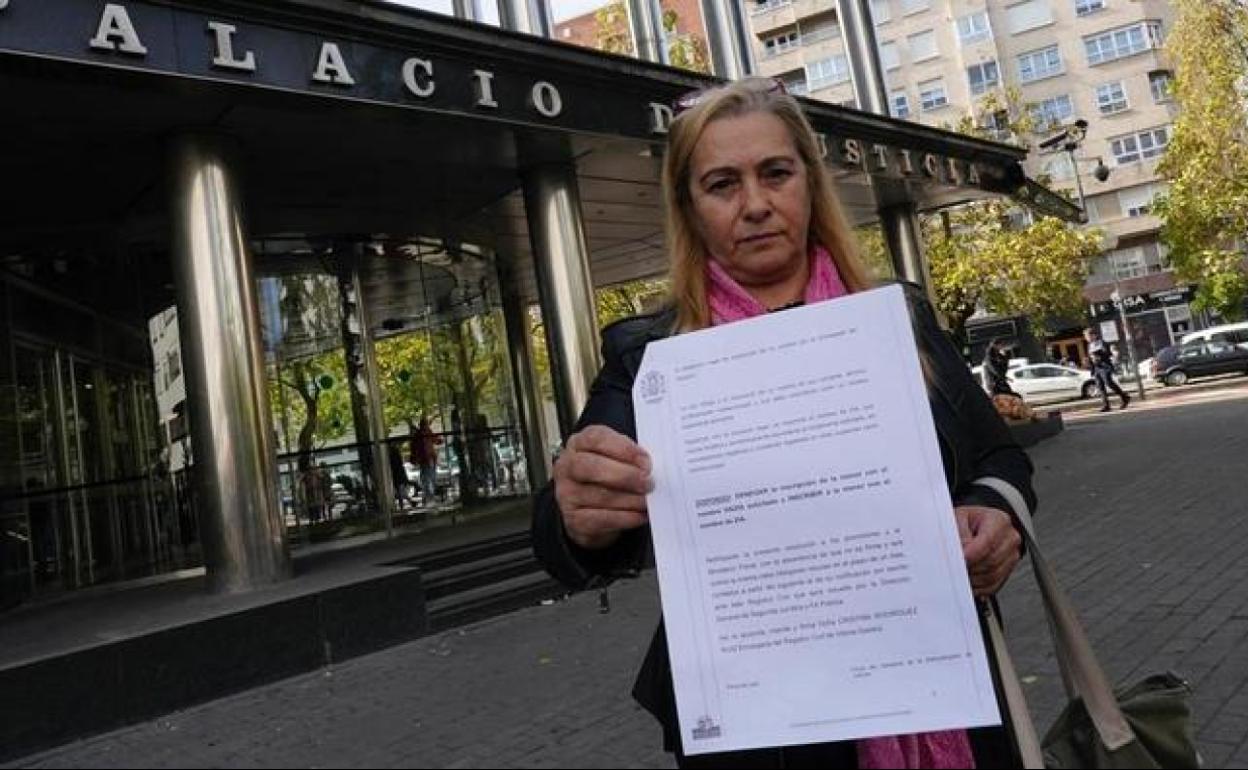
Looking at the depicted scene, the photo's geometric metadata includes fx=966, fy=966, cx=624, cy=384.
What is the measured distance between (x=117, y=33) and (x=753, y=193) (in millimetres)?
7091

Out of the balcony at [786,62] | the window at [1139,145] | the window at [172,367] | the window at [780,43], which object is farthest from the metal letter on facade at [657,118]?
the window at [1139,145]

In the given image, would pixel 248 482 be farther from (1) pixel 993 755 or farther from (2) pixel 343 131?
(1) pixel 993 755

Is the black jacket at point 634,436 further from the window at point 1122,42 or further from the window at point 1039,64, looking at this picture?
the window at point 1039,64

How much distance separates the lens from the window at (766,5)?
51.0 meters

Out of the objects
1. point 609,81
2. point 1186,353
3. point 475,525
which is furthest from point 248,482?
point 1186,353

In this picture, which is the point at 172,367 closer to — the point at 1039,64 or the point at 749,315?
the point at 749,315

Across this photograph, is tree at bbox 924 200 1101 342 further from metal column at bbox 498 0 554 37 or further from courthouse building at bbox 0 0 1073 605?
metal column at bbox 498 0 554 37

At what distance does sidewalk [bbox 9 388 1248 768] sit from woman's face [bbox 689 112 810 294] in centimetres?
333

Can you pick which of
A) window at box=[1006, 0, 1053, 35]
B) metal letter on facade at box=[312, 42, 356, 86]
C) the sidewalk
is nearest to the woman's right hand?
the sidewalk

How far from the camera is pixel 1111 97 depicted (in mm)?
47031

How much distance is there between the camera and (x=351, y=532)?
13.0 m

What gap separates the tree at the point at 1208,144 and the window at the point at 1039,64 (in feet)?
68.6

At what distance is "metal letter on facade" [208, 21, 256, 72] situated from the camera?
7.68 metres

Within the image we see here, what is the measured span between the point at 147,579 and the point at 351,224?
17.9 feet
